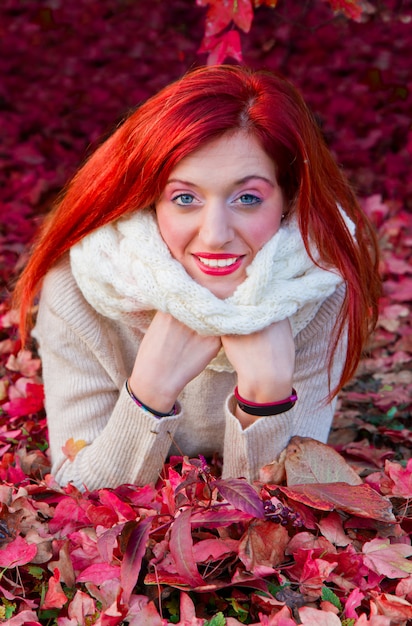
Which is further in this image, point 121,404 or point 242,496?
point 121,404

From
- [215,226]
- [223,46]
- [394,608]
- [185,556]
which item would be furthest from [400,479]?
[223,46]

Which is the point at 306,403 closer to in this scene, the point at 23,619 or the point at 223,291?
the point at 223,291

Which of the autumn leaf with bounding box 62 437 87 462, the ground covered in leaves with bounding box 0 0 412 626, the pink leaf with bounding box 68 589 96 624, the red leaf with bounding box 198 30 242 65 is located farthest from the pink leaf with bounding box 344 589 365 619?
the red leaf with bounding box 198 30 242 65

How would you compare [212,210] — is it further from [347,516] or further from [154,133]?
[347,516]

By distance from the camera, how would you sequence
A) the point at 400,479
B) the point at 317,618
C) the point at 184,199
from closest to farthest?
the point at 317,618 → the point at 184,199 → the point at 400,479

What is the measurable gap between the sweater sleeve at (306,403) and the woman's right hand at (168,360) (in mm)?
147

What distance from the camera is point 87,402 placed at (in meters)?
2.09

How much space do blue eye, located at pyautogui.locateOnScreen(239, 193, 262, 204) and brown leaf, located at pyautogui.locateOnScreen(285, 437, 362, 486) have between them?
0.61 m

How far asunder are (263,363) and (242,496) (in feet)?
1.31

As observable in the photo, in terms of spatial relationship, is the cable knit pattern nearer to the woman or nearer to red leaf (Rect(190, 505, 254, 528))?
the woman

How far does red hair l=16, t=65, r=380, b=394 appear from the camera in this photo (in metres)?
1.75

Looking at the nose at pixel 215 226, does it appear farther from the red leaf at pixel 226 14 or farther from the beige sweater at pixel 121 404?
the red leaf at pixel 226 14

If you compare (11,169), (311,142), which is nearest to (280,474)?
(311,142)

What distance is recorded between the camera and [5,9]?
6.42m
